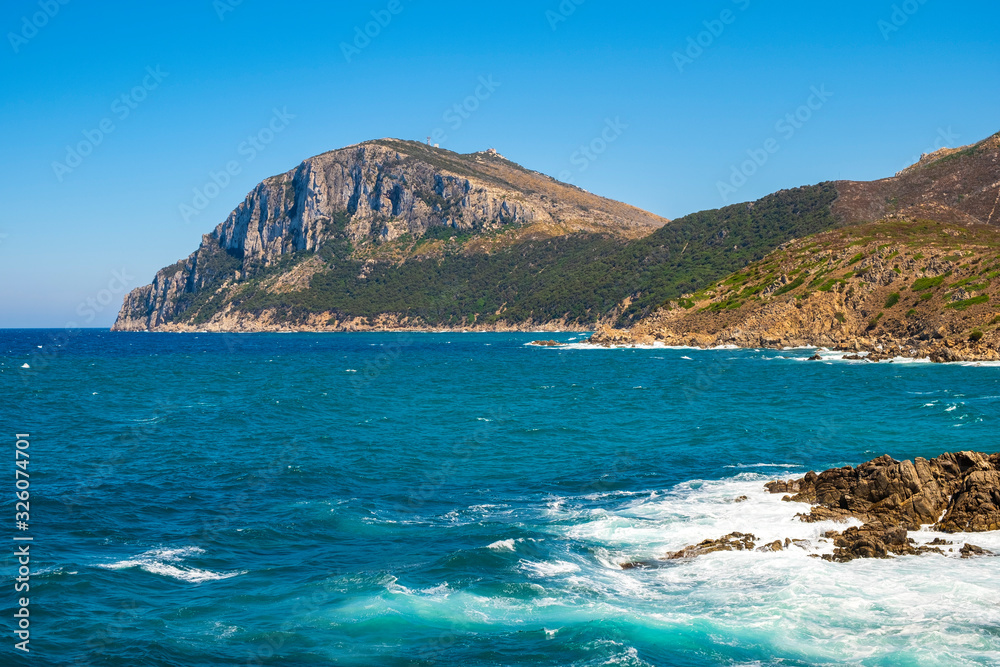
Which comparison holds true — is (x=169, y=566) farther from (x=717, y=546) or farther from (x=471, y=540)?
(x=717, y=546)

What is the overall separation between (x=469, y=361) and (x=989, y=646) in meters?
99.6

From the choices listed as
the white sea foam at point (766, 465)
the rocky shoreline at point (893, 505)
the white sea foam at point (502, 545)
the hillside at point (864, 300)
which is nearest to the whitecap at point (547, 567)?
the white sea foam at point (502, 545)

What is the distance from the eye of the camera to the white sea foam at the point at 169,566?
21844mm

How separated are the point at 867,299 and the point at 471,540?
114m

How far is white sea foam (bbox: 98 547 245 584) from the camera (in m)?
21.8

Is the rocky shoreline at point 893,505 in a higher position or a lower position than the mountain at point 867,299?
lower

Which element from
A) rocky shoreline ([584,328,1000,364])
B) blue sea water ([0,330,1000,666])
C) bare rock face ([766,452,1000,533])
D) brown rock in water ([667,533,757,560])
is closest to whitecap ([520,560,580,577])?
blue sea water ([0,330,1000,666])

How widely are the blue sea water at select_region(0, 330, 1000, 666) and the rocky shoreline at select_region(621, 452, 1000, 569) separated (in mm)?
683

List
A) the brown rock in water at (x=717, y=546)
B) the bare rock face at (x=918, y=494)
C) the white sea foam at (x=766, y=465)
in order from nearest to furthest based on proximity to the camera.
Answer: the brown rock in water at (x=717, y=546), the bare rock face at (x=918, y=494), the white sea foam at (x=766, y=465)

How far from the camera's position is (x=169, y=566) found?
22.6 meters

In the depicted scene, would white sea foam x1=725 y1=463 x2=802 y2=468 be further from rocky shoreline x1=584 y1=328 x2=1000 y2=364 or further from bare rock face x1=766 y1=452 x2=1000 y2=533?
rocky shoreline x1=584 y1=328 x2=1000 y2=364

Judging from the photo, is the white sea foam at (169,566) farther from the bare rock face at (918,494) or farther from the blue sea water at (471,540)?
the bare rock face at (918,494)

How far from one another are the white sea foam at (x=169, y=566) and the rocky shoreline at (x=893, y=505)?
1205 cm

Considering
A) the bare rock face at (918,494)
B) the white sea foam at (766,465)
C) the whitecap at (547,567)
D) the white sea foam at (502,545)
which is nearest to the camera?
the whitecap at (547,567)
